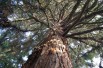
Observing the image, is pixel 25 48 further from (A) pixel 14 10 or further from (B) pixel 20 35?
(A) pixel 14 10

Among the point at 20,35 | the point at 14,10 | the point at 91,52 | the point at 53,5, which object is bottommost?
the point at 91,52

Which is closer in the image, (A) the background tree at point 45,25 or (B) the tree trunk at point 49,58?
(B) the tree trunk at point 49,58

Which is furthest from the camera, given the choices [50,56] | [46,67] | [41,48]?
[41,48]

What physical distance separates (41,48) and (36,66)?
67 cm

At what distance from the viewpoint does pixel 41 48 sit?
11.0 feet

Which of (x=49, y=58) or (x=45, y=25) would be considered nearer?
(x=49, y=58)

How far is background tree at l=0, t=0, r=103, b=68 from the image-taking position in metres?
4.05

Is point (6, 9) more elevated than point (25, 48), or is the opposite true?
point (6, 9)

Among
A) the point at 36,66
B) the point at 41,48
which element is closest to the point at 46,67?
the point at 36,66

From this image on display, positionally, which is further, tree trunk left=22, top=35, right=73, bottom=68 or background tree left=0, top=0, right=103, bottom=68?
background tree left=0, top=0, right=103, bottom=68

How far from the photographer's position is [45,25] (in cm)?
488

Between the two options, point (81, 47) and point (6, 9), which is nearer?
point (6, 9)

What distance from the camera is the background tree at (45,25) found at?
4.05 metres

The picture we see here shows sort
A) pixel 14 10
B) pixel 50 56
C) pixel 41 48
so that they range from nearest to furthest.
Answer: pixel 50 56
pixel 41 48
pixel 14 10
